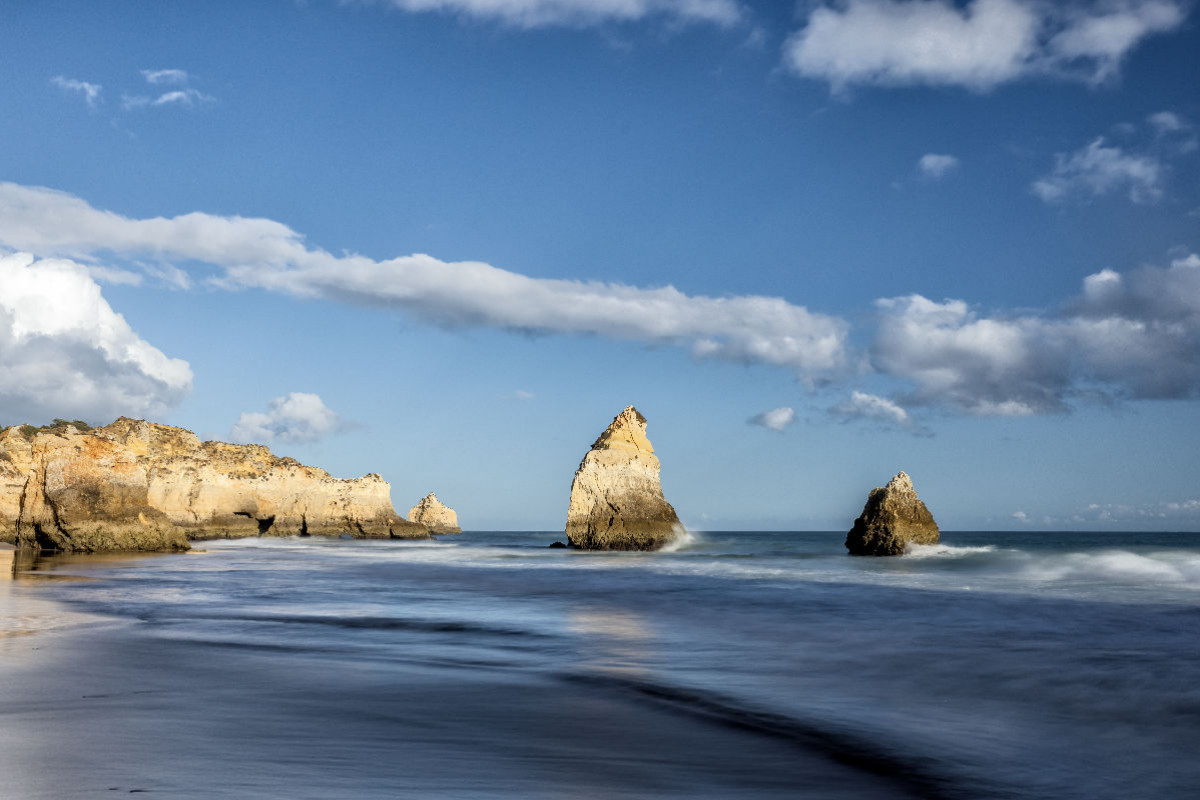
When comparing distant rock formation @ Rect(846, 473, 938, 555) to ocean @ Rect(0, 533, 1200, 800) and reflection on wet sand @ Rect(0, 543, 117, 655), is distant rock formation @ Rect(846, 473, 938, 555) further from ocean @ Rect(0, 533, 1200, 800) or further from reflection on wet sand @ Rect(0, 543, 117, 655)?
reflection on wet sand @ Rect(0, 543, 117, 655)

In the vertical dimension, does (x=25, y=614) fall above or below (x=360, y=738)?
below

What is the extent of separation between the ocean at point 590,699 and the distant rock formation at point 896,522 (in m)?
25.8

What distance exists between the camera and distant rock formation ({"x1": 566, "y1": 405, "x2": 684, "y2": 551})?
48688mm

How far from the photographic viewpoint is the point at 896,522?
42438mm

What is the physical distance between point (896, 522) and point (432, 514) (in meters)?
92.5

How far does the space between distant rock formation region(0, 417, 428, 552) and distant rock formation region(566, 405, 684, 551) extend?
2056 cm

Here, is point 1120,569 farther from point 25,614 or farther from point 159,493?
point 159,493

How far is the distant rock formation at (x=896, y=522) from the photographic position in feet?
139

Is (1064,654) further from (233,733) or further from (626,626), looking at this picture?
(233,733)

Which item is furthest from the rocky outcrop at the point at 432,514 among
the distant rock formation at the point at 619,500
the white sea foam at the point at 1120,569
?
the white sea foam at the point at 1120,569

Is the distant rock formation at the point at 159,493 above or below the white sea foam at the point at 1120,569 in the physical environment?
above

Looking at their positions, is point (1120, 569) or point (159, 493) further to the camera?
point (159, 493)

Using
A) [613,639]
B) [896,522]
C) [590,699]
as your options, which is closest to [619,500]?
[896,522]

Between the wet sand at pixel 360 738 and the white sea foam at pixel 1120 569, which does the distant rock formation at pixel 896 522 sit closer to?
the white sea foam at pixel 1120 569
